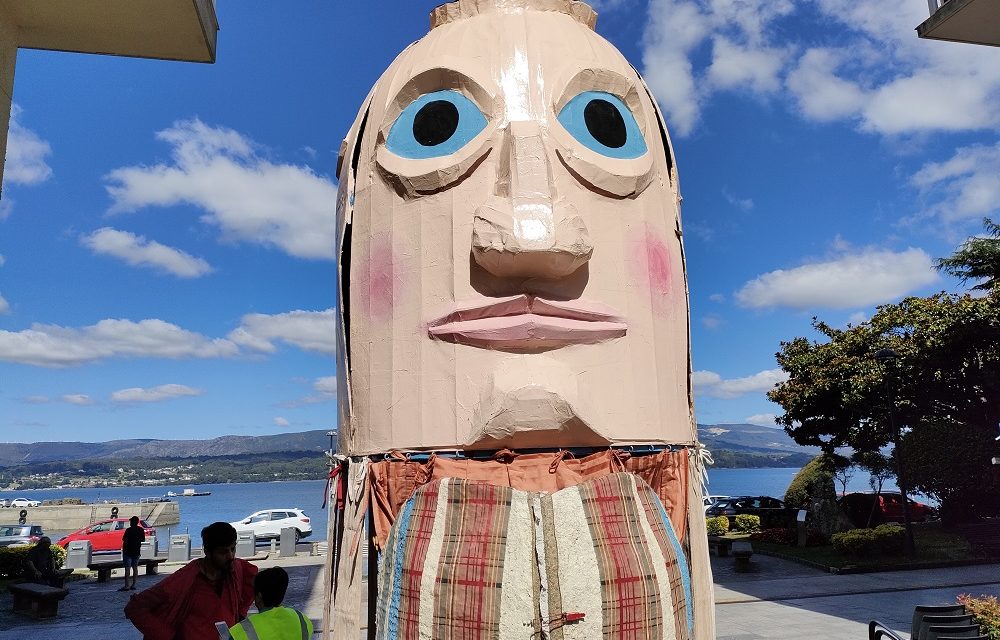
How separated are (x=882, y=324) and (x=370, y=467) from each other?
18590 millimetres

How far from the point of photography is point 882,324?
18781 millimetres

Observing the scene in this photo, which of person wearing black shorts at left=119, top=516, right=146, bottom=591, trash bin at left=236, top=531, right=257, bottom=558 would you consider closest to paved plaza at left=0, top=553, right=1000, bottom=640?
person wearing black shorts at left=119, top=516, right=146, bottom=591

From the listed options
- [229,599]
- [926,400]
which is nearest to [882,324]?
[926,400]

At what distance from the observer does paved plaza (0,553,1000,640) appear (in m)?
9.43

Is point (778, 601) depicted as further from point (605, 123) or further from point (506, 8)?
point (506, 8)

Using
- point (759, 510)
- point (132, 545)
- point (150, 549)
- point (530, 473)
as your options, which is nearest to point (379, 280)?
point (530, 473)

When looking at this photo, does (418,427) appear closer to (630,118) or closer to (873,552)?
(630,118)

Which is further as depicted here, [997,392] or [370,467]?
[997,392]

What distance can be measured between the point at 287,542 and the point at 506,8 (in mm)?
15872

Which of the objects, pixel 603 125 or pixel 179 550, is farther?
pixel 179 550

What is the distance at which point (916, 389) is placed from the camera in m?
18.2

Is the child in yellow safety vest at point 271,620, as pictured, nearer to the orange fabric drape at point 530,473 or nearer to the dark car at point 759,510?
the orange fabric drape at point 530,473

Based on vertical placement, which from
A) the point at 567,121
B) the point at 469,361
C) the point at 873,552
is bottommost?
the point at 873,552

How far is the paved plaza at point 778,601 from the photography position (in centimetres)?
943
